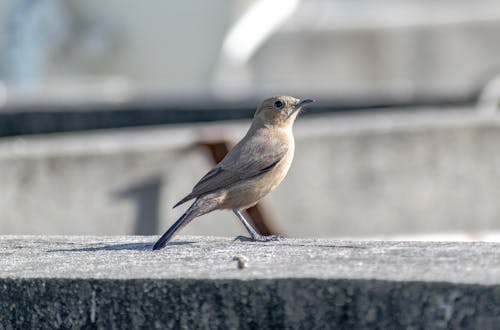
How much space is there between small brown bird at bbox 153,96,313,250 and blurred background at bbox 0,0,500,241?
94.8 inches

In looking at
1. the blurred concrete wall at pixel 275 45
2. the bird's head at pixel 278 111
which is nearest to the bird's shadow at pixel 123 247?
the bird's head at pixel 278 111

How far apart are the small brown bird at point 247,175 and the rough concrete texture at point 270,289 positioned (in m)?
1.55

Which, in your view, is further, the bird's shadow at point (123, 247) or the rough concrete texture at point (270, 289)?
the bird's shadow at point (123, 247)

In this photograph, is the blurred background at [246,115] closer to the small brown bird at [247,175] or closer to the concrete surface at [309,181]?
the concrete surface at [309,181]

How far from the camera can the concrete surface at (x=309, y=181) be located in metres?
9.99

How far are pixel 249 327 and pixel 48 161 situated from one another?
5.84 m

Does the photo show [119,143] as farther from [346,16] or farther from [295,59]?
[346,16]

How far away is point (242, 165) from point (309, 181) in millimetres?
3643

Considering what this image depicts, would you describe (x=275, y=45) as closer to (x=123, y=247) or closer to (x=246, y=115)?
(x=246, y=115)

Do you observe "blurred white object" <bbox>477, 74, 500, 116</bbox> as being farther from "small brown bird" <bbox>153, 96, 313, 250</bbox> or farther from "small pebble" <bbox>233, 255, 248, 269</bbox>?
"small pebble" <bbox>233, 255, 248, 269</bbox>

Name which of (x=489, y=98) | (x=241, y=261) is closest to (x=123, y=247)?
(x=241, y=261)

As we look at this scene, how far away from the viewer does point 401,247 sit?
5.13 meters

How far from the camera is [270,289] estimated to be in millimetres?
4406

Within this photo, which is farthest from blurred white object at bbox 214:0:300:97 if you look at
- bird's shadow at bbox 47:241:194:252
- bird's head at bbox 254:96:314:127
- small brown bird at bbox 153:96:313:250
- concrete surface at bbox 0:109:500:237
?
bird's shadow at bbox 47:241:194:252
